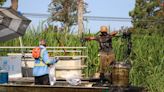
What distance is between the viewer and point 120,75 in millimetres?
11367

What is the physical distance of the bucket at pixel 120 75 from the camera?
11352 millimetres

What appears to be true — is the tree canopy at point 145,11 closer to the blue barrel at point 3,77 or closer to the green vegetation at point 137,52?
the green vegetation at point 137,52

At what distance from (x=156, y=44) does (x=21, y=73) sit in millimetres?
5352

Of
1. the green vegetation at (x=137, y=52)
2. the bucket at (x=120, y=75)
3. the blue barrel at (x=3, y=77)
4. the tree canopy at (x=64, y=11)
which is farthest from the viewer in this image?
the tree canopy at (x=64, y=11)

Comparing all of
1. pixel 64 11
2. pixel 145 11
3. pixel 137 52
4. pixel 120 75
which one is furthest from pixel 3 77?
pixel 145 11

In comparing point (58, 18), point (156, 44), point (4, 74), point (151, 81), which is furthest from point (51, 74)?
point (58, 18)

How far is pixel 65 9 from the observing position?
39406mm

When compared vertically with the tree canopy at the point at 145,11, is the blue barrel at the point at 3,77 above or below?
below

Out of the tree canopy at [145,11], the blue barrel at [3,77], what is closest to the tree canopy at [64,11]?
the tree canopy at [145,11]

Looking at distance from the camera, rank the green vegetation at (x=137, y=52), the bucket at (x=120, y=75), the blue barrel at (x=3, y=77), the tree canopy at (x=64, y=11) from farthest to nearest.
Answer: the tree canopy at (x=64, y=11)
the green vegetation at (x=137, y=52)
the blue barrel at (x=3, y=77)
the bucket at (x=120, y=75)

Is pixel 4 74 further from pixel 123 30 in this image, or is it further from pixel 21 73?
pixel 123 30

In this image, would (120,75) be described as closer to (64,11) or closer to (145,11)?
(64,11)

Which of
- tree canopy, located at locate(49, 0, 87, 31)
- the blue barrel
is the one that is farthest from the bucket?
tree canopy, located at locate(49, 0, 87, 31)

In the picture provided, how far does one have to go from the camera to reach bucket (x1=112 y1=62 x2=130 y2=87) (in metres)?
11.4
